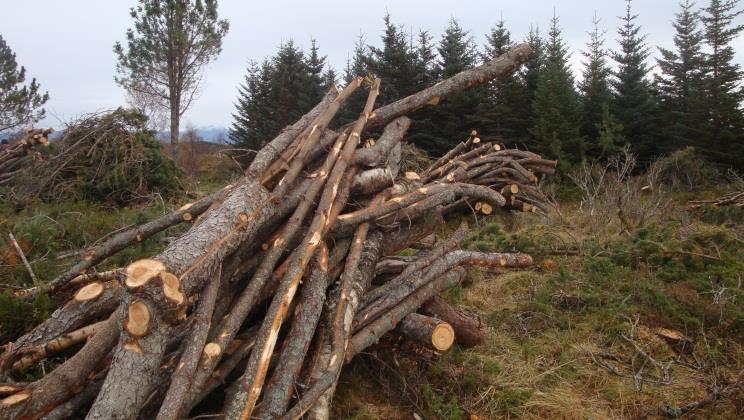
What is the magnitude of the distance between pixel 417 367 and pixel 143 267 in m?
2.18

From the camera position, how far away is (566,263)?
5.82 m

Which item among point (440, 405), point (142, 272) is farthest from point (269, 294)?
point (440, 405)

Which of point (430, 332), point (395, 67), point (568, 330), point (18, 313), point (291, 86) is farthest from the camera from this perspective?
point (291, 86)

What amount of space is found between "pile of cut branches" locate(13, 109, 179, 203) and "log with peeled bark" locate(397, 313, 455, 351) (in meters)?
6.14

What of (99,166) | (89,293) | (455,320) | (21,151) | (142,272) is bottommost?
(455,320)

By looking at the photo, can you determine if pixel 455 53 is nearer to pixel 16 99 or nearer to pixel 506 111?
pixel 506 111

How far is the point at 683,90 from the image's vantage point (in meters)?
14.7

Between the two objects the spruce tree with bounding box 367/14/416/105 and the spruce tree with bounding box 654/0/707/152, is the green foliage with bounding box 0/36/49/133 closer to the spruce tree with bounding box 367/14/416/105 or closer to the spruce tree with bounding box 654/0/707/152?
the spruce tree with bounding box 367/14/416/105

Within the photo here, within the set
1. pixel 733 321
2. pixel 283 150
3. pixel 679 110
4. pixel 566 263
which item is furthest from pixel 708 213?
pixel 679 110

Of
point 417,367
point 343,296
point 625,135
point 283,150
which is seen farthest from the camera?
point 625,135

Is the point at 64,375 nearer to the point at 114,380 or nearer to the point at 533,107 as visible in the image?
the point at 114,380

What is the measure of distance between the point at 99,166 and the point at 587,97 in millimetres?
14249

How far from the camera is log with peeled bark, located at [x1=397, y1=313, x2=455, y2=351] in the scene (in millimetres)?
3172

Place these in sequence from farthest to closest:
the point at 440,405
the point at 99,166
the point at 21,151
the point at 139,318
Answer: the point at 21,151 → the point at 99,166 → the point at 440,405 → the point at 139,318
